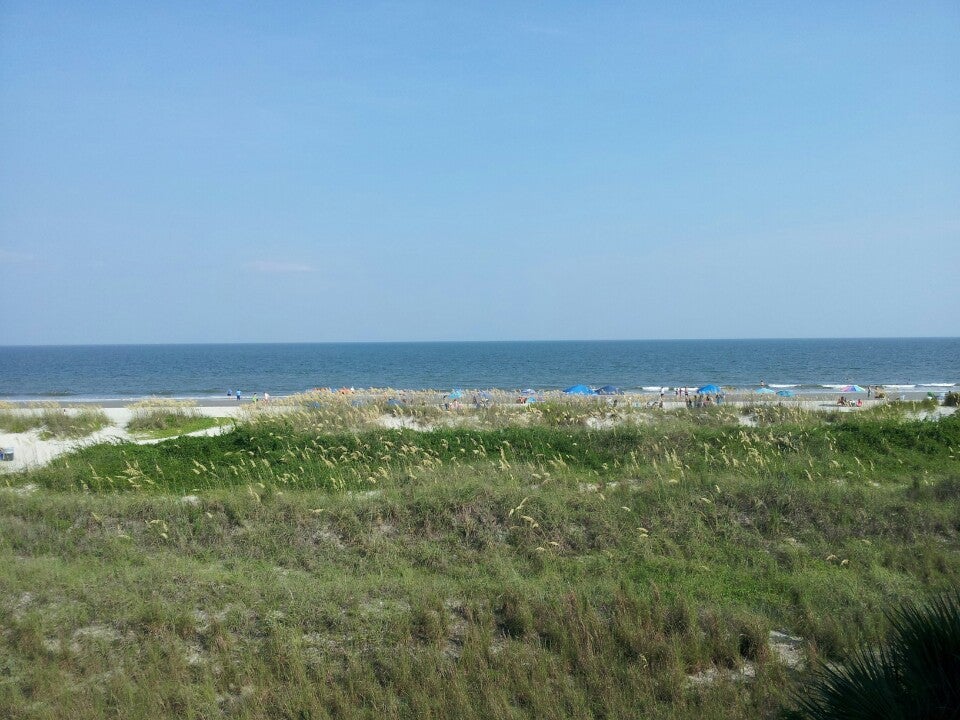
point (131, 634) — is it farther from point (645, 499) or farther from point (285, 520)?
point (645, 499)

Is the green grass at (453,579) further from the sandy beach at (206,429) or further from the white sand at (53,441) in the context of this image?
→ the sandy beach at (206,429)

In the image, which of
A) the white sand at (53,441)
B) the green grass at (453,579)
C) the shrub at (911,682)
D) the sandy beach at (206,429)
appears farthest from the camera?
the sandy beach at (206,429)

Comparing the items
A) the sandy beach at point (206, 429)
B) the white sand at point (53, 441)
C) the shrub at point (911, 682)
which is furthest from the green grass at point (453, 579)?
the sandy beach at point (206, 429)

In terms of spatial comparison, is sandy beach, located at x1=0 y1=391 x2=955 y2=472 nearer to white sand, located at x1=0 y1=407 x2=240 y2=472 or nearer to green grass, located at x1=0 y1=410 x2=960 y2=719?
white sand, located at x1=0 y1=407 x2=240 y2=472

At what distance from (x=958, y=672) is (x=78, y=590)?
7093mm

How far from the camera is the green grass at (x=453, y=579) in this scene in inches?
209

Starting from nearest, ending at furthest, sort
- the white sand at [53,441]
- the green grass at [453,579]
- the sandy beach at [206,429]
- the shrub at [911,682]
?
the shrub at [911,682] < the green grass at [453,579] < the white sand at [53,441] < the sandy beach at [206,429]

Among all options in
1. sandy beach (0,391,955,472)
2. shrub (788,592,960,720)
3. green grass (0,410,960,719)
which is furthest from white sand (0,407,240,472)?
shrub (788,592,960,720)

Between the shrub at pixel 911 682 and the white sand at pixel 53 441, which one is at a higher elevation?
the shrub at pixel 911 682

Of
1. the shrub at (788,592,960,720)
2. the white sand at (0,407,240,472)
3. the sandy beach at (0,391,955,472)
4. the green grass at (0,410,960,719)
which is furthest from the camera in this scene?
the sandy beach at (0,391,955,472)

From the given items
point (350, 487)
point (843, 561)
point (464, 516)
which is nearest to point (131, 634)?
point (464, 516)

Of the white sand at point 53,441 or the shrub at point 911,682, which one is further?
the white sand at point 53,441

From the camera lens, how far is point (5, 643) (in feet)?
19.8

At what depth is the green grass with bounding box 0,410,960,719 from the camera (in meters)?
5.32
